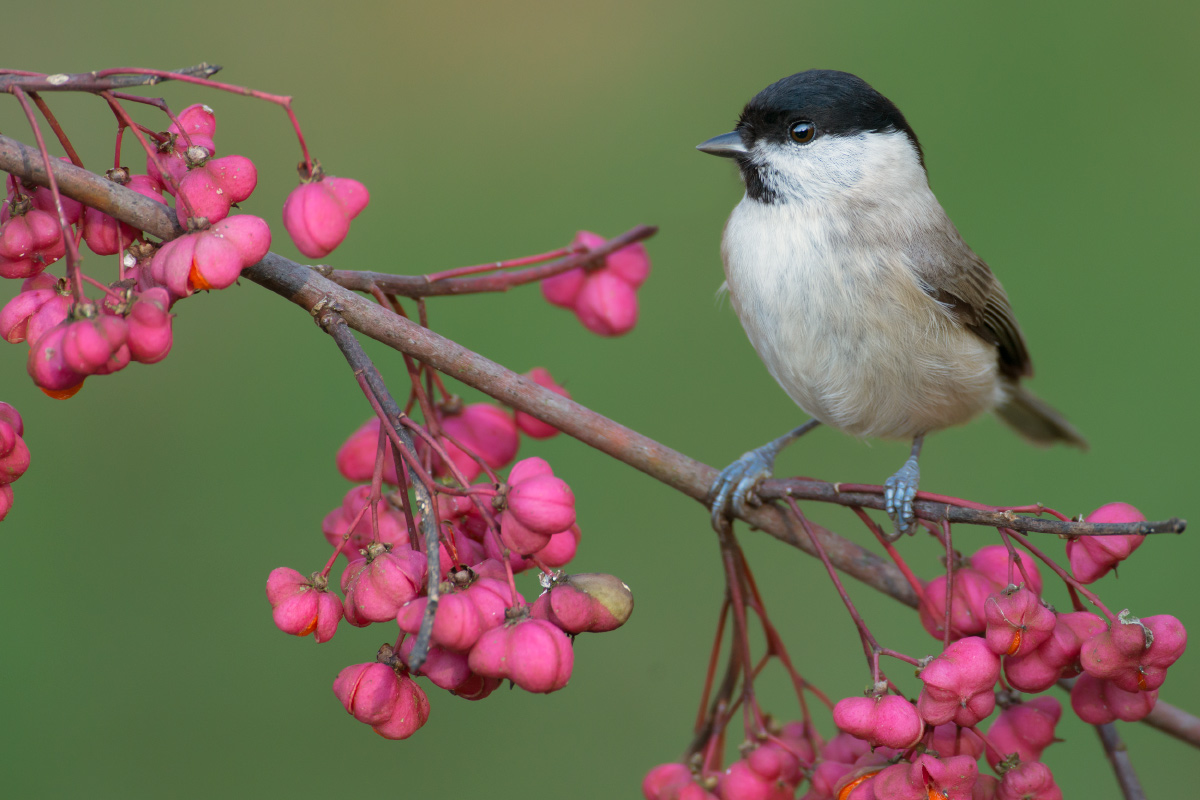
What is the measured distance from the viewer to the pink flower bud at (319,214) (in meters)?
1.27

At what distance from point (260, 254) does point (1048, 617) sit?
1.09 meters

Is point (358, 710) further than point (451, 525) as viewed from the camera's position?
No

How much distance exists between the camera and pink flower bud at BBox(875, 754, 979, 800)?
4.12ft

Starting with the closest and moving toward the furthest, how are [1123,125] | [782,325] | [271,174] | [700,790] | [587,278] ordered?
[700,790]
[587,278]
[782,325]
[271,174]
[1123,125]

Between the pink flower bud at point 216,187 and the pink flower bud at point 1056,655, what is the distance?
1.18 meters

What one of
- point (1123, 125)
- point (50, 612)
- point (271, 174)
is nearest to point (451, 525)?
point (50, 612)

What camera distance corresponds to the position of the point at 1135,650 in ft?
4.19

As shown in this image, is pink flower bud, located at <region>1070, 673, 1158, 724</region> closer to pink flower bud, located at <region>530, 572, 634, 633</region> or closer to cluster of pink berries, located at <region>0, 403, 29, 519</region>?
pink flower bud, located at <region>530, 572, 634, 633</region>

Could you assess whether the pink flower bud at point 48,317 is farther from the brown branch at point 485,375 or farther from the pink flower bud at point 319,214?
the pink flower bud at point 319,214

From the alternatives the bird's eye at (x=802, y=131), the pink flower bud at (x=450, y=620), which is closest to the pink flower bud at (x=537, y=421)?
the pink flower bud at (x=450, y=620)

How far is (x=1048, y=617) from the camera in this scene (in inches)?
51.4

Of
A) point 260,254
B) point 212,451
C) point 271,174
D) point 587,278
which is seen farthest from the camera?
point 271,174

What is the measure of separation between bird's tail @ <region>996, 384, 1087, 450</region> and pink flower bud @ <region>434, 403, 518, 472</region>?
6.24 ft

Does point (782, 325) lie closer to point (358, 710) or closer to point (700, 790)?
point (700, 790)
